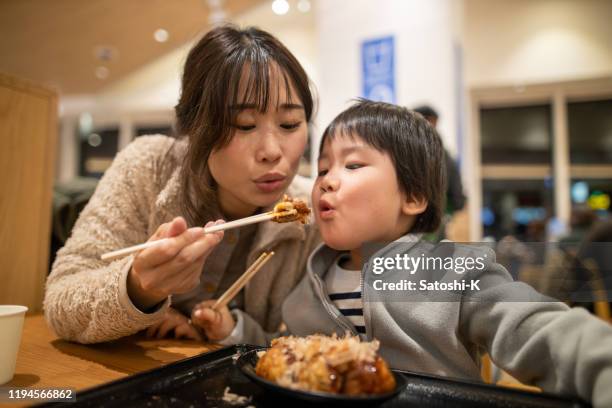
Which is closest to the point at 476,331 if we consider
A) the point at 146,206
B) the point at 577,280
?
the point at 577,280

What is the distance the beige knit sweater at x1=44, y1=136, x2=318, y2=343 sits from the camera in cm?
91

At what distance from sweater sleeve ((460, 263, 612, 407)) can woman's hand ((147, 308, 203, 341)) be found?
0.66 m

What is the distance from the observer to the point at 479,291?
84 cm

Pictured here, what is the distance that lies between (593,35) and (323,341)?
20.2 ft

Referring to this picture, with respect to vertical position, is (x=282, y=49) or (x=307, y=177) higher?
(x=282, y=49)

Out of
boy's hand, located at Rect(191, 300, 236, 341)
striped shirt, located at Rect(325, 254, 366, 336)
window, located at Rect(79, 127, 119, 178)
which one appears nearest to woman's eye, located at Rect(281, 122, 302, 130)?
striped shirt, located at Rect(325, 254, 366, 336)

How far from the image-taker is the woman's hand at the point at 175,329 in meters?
1.15

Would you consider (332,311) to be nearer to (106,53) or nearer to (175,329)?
(175,329)

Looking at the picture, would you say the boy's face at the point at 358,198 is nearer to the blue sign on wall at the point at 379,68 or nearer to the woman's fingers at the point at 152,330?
the woman's fingers at the point at 152,330

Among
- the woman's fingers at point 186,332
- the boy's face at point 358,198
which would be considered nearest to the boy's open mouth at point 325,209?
the boy's face at point 358,198

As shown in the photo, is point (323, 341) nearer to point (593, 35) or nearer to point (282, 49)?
point (282, 49)

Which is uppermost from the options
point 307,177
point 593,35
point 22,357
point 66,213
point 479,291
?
point 593,35

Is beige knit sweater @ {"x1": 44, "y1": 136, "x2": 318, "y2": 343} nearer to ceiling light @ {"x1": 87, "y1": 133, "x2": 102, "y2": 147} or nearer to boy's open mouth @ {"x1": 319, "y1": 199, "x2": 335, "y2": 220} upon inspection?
boy's open mouth @ {"x1": 319, "y1": 199, "x2": 335, "y2": 220}

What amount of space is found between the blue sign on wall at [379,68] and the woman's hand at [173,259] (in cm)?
305
